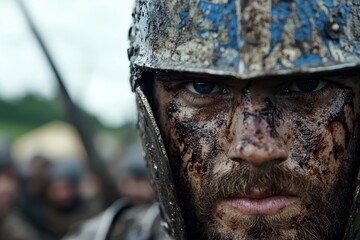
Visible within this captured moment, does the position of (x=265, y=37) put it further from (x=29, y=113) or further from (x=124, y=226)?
(x=29, y=113)

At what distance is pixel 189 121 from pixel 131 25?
1.82 feet

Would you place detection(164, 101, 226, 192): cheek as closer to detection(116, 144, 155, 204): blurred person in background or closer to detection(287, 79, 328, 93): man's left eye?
detection(287, 79, 328, 93): man's left eye

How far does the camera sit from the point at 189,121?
2.22m

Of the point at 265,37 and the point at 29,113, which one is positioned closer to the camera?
the point at 265,37

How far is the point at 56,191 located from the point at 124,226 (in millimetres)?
3968

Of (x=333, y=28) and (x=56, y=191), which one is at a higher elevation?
(x=333, y=28)

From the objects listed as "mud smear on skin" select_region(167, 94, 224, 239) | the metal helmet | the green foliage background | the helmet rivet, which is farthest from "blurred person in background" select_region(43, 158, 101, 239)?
the green foliage background

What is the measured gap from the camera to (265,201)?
6.90 ft

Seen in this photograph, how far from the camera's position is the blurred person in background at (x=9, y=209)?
5.70m

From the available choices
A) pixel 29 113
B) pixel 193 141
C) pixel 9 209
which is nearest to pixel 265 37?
pixel 193 141

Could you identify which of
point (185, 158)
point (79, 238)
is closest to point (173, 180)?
point (185, 158)

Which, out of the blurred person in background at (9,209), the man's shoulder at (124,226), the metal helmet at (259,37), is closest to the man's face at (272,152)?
the metal helmet at (259,37)

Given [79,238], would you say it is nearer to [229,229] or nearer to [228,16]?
[229,229]

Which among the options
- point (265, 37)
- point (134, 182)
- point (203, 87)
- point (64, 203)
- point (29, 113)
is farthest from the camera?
point (29, 113)
